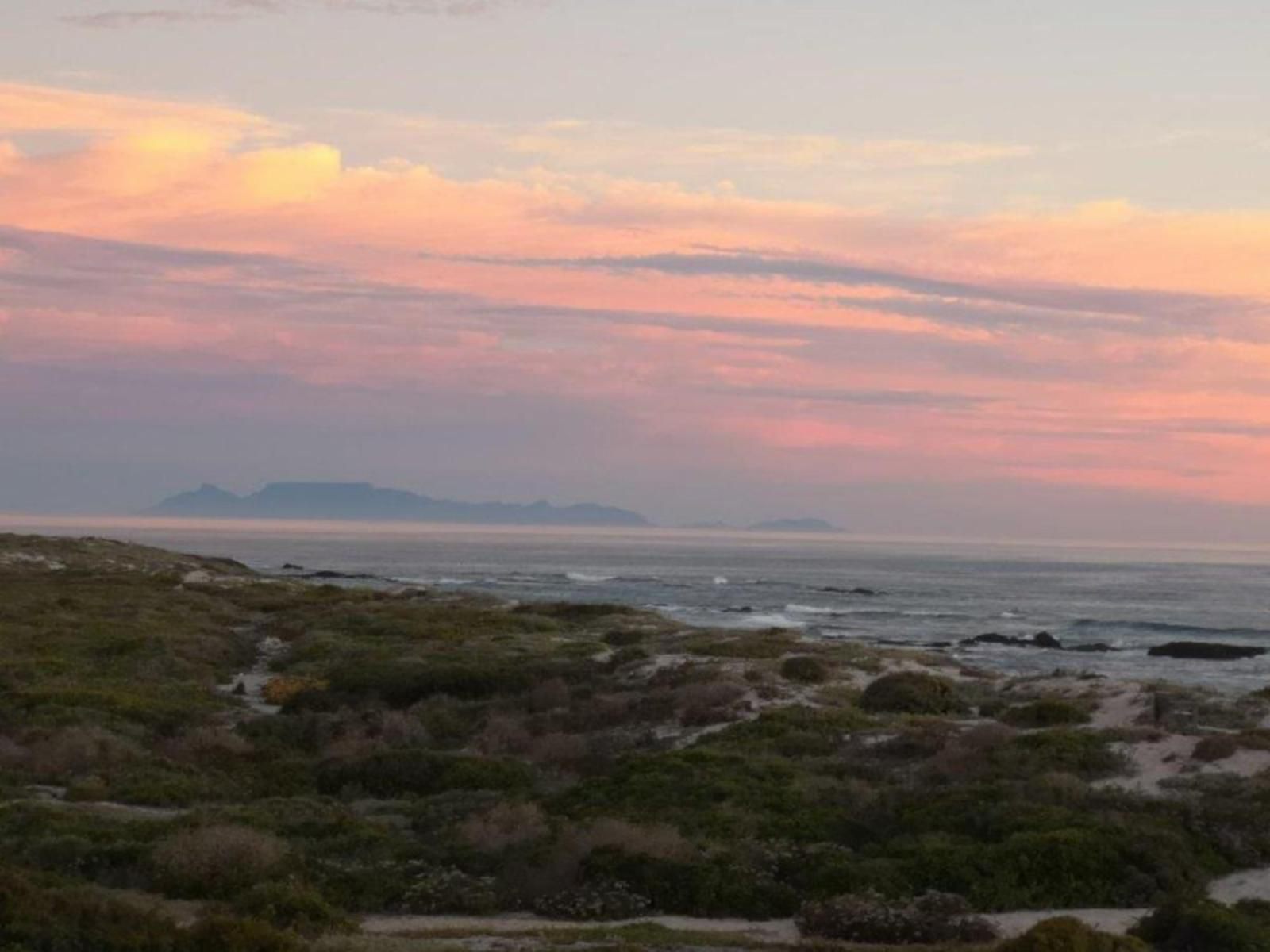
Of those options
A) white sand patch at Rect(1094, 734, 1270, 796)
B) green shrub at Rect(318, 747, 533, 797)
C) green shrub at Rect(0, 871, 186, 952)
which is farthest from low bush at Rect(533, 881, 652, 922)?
white sand patch at Rect(1094, 734, 1270, 796)

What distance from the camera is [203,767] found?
93.2 feet

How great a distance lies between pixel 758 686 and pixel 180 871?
19.1m

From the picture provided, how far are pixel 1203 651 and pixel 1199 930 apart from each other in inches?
2446

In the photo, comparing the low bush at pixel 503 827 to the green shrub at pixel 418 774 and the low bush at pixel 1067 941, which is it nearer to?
the green shrub at pixel 418 774

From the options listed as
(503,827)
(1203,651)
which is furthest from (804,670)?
(1203,651)

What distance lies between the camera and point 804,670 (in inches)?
1549

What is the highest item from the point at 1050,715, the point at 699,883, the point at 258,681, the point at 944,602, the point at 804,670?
the point at 1050,715

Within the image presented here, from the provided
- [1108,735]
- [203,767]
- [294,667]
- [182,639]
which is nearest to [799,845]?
[1108,735]

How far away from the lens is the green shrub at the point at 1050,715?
3152 centimetres

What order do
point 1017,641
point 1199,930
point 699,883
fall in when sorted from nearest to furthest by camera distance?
point 1199,930
point 699,883
point 1017,641

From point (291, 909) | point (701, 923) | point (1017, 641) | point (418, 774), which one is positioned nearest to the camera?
point (291, 909)

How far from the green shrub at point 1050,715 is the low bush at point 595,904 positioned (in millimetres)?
14537

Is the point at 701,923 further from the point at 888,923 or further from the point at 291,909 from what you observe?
the point at 291,909

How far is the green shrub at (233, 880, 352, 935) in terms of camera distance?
16859 mm
